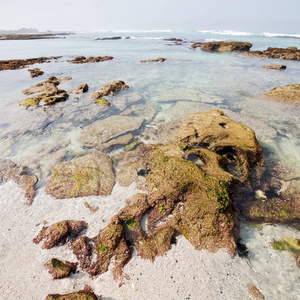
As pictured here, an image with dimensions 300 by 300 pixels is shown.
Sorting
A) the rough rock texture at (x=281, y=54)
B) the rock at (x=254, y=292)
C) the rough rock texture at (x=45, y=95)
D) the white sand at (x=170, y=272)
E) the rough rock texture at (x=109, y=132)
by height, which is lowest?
the rough rock texture at (x=45, y=95)

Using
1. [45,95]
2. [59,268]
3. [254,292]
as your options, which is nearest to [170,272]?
[254,292]

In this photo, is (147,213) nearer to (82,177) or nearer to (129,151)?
(82,177)

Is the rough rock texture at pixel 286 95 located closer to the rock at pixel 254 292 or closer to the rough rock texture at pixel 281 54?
the rock at pixel 254 292

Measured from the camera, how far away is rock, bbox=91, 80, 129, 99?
13628 millimetres

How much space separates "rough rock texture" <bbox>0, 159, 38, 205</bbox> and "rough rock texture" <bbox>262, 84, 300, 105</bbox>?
Answer: 15.5 m

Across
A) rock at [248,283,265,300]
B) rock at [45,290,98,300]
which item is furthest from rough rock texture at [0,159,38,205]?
rock at [248,283,265,300]

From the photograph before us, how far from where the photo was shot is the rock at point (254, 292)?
3260 millimetres

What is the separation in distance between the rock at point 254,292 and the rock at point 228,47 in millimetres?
48748

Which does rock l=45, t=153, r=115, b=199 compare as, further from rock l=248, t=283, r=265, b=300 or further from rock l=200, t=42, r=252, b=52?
rock l=200, t=42, r=252, b=52

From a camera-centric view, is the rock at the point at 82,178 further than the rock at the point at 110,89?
No

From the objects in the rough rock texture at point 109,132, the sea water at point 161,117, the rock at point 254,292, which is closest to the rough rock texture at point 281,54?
the sea water at point 161,117

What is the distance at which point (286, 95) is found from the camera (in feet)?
41.4

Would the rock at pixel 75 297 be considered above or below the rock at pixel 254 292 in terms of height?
above

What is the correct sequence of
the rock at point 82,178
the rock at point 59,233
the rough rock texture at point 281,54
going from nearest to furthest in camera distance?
the rock at point 59,233
the rock at point 82,178
the rough rock texture at point 281,54
